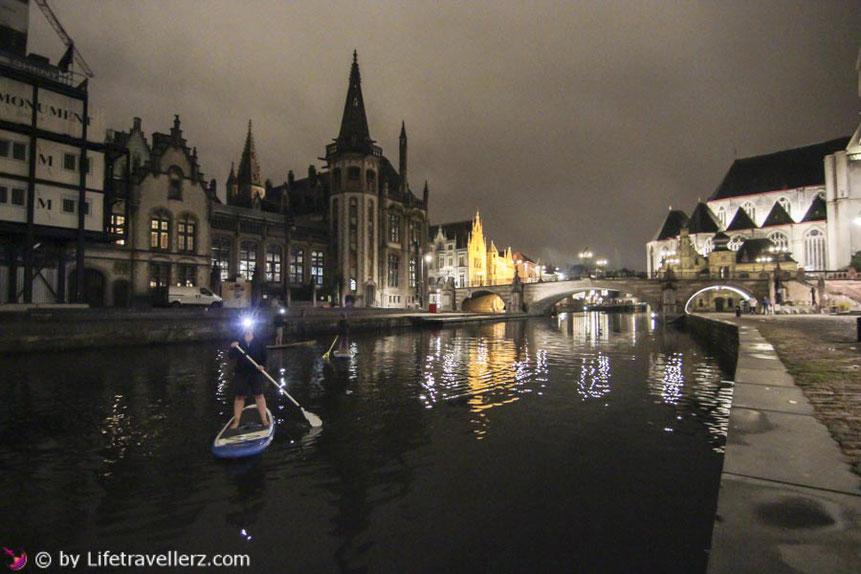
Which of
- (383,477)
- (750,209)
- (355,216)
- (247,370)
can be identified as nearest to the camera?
(383,477)

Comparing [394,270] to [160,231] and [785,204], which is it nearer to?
[160,231]

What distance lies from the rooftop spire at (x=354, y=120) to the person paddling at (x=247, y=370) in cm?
5289

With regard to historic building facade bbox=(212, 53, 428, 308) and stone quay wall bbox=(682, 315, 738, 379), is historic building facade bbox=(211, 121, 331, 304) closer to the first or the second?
historic building facade bbox=(212, 53, 428, 308)

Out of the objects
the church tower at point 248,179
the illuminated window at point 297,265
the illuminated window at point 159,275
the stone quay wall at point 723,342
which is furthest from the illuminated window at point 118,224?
the stone quay wall at point 723,342

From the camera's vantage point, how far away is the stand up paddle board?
708 centimetres

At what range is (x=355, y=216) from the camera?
56.9 metres

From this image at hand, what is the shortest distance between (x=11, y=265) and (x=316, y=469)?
3223 cm

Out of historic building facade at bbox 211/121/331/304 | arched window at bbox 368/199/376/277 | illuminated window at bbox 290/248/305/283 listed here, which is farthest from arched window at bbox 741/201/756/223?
illuminated window at bbox 290/248/305/283

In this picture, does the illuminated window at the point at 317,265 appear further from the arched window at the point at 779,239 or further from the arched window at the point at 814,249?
the arched window at the point at 814,249

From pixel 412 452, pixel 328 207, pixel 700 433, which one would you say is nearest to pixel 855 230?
pixel 328 207

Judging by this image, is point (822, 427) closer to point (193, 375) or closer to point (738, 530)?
point (738, 530)

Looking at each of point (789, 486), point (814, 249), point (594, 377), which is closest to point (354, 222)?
point (594, 377)

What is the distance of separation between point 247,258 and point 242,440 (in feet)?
146

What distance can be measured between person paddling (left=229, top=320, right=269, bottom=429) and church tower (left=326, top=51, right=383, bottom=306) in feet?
154
